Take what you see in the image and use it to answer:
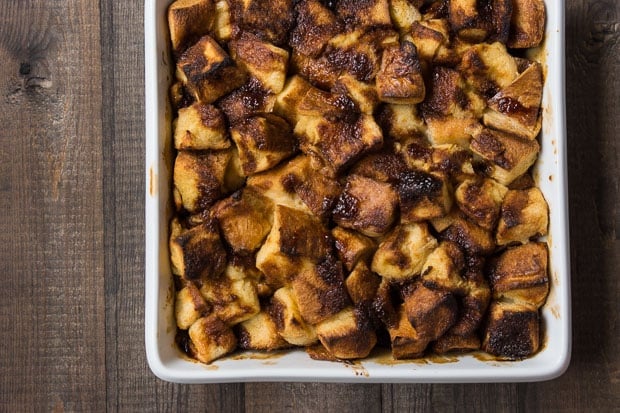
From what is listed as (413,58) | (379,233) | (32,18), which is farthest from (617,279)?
(32,18)

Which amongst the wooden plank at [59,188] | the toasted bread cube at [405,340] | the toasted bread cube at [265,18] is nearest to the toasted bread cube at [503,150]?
the toasted bread cube at [405,340]

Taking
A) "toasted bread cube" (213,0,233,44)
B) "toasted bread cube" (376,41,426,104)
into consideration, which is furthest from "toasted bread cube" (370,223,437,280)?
"toasted bread cube" (213,0,233,44)

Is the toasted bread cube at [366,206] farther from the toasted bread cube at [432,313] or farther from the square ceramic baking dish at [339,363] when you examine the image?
the square ceramic baking dish at [339,363]

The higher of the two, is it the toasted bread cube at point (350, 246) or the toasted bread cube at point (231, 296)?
the toasted bread cube at point (350, 246)

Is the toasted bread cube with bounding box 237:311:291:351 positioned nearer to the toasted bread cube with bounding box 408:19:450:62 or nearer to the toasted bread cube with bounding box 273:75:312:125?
the toasted bread cube with bounding box 273:75:312:125

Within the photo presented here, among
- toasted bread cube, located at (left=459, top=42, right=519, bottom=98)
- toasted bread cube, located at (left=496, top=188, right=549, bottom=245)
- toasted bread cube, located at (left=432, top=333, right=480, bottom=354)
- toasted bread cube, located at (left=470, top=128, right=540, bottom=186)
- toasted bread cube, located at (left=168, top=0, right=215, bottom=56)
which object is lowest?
toasted bread cube, located at (left=432, top=333, right=480, bottom=354)

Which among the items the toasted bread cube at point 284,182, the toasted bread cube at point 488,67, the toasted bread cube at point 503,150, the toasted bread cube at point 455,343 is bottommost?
the toasted bread cube at point 455,343

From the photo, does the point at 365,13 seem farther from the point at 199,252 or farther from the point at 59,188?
the point at 59,188
